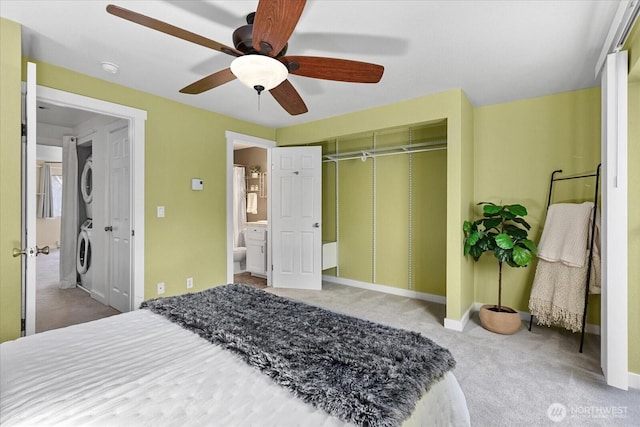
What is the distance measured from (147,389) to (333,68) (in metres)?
1.74

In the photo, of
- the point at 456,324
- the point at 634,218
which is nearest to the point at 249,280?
the point at 456,324

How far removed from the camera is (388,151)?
4359 mm

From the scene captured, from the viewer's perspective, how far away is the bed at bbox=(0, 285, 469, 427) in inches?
36.7

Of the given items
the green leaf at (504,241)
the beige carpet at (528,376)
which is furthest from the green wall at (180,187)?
the green leaf at (504,241)

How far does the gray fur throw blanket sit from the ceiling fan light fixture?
4.23 ft

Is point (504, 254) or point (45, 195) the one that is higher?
point (45, 195)

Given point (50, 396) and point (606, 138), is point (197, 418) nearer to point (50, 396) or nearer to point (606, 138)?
point (50, 396)

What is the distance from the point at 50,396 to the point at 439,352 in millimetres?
1439

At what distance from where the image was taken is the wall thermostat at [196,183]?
362 cm

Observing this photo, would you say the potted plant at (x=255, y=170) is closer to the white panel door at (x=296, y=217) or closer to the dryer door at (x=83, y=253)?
the white panel door at (x=296, y=217)

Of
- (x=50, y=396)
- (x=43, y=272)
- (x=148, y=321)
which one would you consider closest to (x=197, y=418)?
(x=50, y=396)

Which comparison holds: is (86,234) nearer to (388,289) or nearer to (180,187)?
(180,187)

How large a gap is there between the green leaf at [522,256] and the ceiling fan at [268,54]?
84.6 inches

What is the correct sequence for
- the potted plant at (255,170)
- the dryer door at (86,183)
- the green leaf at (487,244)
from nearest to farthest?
the green leaf at (487,244), the dryer door at (86,183), the potted plant at (255,170)
